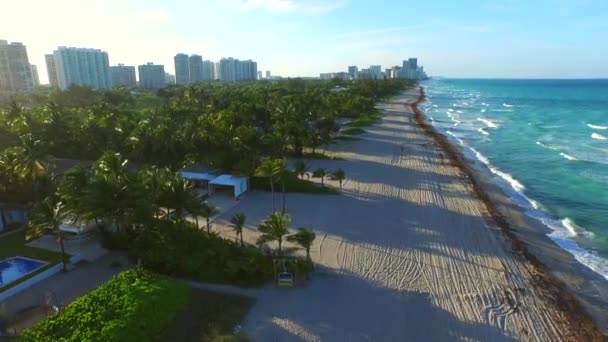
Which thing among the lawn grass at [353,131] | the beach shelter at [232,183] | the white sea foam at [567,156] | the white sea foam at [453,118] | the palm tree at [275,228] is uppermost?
the palm tree at [275,228]

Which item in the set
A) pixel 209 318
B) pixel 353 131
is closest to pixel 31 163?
pixel 209 318

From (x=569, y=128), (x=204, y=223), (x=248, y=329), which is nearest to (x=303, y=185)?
(x=204, y=223)

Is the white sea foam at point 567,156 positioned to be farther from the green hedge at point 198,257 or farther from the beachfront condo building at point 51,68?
the beachfront condo building at point 51,68

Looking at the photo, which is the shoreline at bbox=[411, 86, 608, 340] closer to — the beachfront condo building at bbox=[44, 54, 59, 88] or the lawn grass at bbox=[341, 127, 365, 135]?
the lawn grass at bbox=[341, 127, 365, 135]

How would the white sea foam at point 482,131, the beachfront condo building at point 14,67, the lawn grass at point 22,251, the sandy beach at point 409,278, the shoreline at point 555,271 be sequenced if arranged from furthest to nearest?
the beachfront condo building at point 14,67 → the white sea foam at point 482,131 → the lawn grass at point 22,251 → the shoreline at point 555,271 → the sandy beach at point 409,278

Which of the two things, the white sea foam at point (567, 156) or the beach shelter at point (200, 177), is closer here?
the beach shelter at point (200, 177)

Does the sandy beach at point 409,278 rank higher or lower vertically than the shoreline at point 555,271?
higher

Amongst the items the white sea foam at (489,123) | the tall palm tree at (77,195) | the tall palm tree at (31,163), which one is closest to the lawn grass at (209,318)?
the tall palm tree at (77,195)
